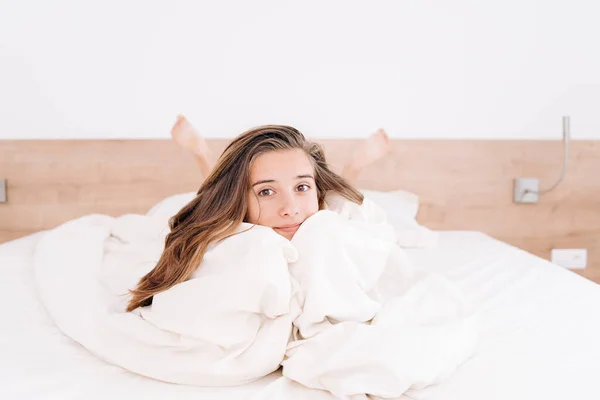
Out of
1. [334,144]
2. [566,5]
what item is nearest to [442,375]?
[334,144]

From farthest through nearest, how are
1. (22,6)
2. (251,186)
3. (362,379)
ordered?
1. (22,6)
2. (251,186)
3. (362,379)

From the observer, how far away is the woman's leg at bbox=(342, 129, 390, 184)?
76.0 inches

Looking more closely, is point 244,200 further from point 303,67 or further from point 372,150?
point 303,67

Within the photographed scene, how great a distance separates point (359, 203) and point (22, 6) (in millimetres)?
1502

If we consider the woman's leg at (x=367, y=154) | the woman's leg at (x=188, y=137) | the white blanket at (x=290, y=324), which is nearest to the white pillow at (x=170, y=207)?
the woman's leg at (x=188, y=137)

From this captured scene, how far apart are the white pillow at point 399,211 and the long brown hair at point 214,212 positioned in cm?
62

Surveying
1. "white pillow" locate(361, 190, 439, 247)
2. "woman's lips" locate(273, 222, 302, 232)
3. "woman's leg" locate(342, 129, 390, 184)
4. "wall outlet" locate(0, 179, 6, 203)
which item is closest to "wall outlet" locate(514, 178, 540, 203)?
"white pillow" locate(361, 190, 439, 247)

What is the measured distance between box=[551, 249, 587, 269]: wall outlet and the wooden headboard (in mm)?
22

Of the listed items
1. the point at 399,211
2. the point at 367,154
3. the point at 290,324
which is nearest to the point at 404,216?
the point at 399,211

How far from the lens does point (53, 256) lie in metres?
1.32

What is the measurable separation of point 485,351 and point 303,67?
4.66 feet

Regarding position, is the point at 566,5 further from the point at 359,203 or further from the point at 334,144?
the point at 359,203

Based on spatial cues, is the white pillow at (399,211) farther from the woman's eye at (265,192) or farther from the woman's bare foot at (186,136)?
the woman's eye at (265,192)

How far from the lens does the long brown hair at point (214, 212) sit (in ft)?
3.19
